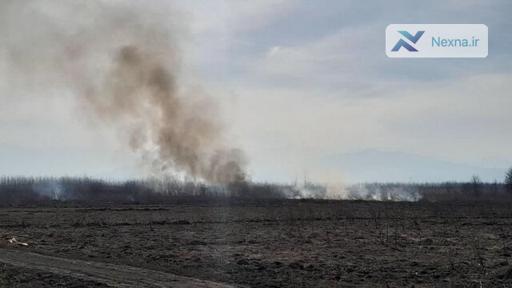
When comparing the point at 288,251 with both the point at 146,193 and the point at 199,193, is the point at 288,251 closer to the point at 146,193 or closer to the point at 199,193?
the point at 199,193

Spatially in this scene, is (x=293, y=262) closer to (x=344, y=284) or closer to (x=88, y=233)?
(x=344, y=284)

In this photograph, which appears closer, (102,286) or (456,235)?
(102,286)

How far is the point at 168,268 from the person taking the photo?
24.1 meters

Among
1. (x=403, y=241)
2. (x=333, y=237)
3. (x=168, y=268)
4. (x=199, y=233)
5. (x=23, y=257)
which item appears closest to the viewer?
(x=168, y=268)

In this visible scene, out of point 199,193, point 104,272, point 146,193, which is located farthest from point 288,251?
point 146,193

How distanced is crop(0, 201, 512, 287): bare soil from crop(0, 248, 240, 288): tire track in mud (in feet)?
2.21

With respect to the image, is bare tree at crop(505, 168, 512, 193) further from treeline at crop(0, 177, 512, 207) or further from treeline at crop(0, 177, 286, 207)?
treeline at crop(0, 177, 286, 207)

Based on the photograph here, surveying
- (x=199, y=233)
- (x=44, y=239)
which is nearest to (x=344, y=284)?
(x=199, y=233)

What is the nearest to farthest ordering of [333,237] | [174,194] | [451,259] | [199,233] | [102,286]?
1. [102,286]
2. [451,259]
3. [333,237]
4. [199,233]
5. [174,194]

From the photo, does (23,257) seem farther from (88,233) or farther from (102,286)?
(88,233)

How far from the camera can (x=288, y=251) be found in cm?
2952

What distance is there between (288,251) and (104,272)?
10.2m

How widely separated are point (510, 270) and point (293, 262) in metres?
8.86

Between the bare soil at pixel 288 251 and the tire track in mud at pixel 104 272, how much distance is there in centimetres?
67
